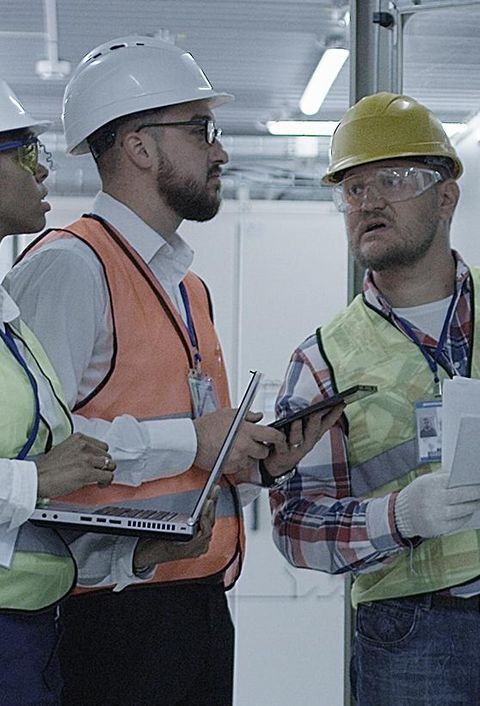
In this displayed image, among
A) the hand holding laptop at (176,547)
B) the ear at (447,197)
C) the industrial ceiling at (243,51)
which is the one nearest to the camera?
the hand holding laptop at (176,547)

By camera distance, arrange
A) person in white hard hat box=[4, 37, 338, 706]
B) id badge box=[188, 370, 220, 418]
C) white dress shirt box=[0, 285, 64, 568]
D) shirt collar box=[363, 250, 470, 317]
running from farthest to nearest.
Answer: shirt collar box=[363, 250, 470, 317]
id badge box=[188, 370, 220, 418]
person in white hard hat box=[4, 37, 338, 706]
white dress shirt box=[0, 285, 64, 568]

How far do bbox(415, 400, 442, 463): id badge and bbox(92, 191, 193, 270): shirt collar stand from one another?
1.78 ft

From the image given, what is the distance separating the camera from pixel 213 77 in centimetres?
598

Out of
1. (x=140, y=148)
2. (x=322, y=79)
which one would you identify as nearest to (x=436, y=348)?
(x=140, y=148)

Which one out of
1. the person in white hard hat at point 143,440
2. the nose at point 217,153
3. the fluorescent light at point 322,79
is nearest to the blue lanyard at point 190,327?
the person in white hard hat at point 143,440

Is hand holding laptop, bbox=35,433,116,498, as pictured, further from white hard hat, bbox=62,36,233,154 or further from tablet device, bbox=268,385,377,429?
white hard hat, bbox=62,36,233,154

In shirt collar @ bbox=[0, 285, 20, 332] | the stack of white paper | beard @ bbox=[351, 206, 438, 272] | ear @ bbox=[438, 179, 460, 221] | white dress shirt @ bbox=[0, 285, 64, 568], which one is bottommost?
white dress shirt @ bbox=[0, 285, 64, 568]

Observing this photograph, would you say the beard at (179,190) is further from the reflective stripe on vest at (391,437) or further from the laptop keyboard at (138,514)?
the laptop keyboard at (138,514)

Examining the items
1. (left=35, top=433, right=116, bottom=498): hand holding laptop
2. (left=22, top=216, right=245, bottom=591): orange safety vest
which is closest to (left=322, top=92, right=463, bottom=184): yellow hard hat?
(left=22, top=216, right=245, bottom=591): orange safety vest

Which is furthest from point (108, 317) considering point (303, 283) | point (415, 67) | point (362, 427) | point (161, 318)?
point (303, 283)

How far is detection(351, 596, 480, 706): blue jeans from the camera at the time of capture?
6.16 feet

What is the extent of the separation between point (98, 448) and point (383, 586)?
64cm

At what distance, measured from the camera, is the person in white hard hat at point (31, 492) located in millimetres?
1517

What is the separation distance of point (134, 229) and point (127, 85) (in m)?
0.29
